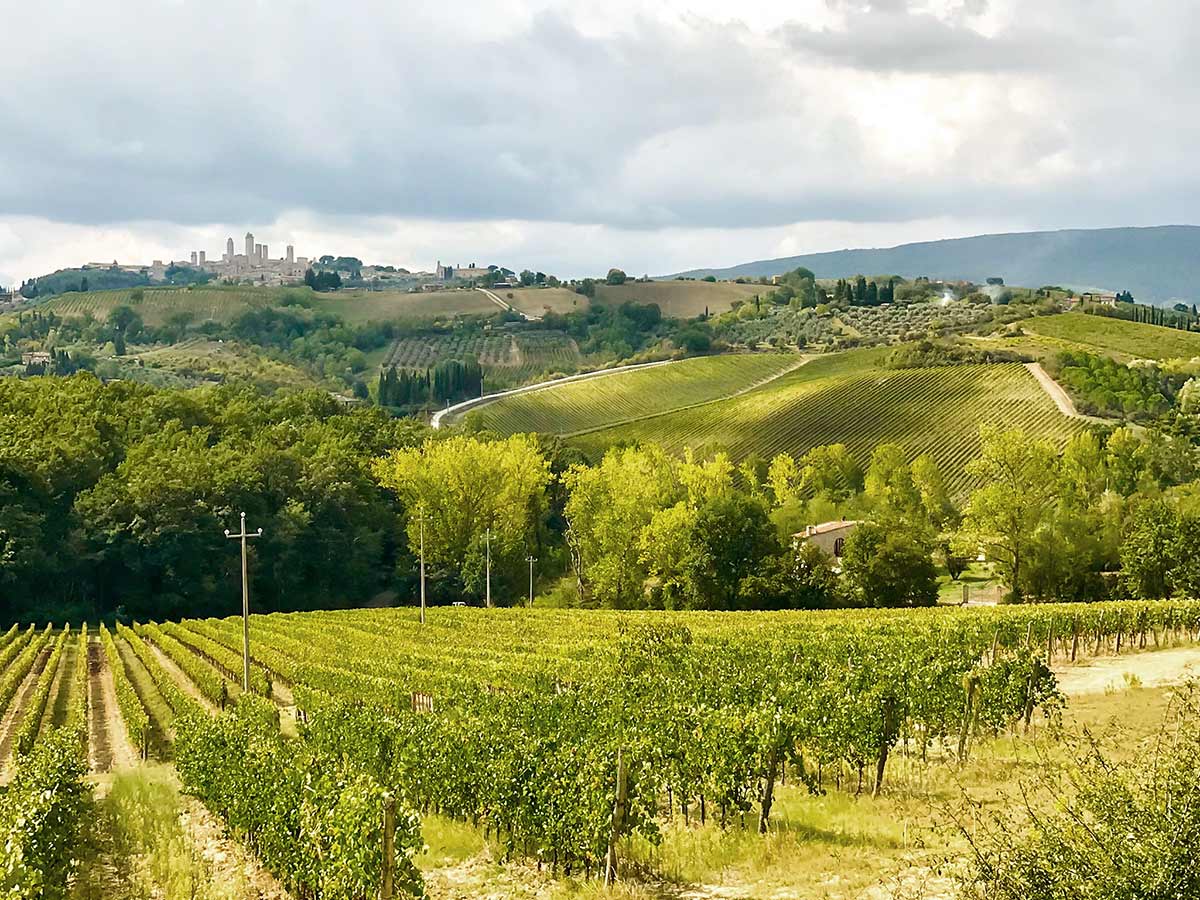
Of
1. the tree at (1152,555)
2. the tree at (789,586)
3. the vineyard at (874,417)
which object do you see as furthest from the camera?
the vineyard at (874,417)

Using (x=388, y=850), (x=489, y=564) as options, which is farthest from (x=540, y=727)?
(x=489, y=564)

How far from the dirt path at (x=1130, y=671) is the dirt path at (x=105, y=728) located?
2840 centimetres

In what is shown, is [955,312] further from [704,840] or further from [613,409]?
[704,840]

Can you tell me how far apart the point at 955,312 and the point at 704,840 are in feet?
599

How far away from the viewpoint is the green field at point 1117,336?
5241 inches

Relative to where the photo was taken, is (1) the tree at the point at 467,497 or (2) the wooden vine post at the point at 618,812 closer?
(2) the wooden vine post at the point at 618,812

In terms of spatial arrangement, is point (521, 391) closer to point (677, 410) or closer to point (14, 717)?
point (677, 410)

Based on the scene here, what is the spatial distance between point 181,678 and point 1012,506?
1911 inches

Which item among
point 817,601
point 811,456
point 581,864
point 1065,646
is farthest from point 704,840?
point 811,456

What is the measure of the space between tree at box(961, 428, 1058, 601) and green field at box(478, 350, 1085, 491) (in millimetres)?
20981

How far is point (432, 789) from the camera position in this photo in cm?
2112

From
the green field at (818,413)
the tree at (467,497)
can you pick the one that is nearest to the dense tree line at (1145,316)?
the green field at (818,413)

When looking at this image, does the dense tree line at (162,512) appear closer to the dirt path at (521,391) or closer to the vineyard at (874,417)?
the vineyard at (874,417)

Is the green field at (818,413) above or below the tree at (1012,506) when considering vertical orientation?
above
